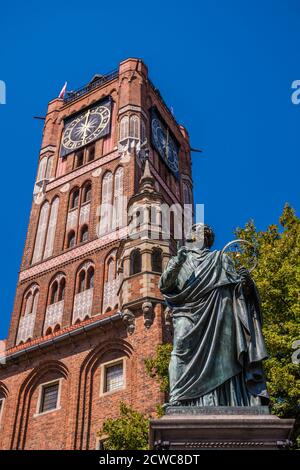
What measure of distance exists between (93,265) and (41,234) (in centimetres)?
542

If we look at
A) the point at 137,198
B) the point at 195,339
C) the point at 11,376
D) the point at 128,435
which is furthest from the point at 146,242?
the point at 195,339

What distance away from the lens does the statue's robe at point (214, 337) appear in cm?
527

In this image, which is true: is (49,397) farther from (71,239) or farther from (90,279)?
(71,239)

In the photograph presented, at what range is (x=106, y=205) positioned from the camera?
99.7 feet

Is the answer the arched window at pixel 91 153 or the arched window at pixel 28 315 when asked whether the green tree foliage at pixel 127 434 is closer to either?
the arched window at pixel 28 315

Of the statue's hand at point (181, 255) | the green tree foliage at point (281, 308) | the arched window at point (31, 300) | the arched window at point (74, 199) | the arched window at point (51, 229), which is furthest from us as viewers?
the arched window at point (74, 199)

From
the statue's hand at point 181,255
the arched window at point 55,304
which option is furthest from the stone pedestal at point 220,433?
the arched window at point 55,304

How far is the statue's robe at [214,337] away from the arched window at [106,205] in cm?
2287

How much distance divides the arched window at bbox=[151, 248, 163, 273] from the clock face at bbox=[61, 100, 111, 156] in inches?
538

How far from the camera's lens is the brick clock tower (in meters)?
20.8

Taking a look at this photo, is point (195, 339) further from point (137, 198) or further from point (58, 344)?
point (137, 198)

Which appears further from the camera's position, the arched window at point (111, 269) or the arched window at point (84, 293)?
the arched window at point (111, 269)

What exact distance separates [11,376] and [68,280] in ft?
18.5
